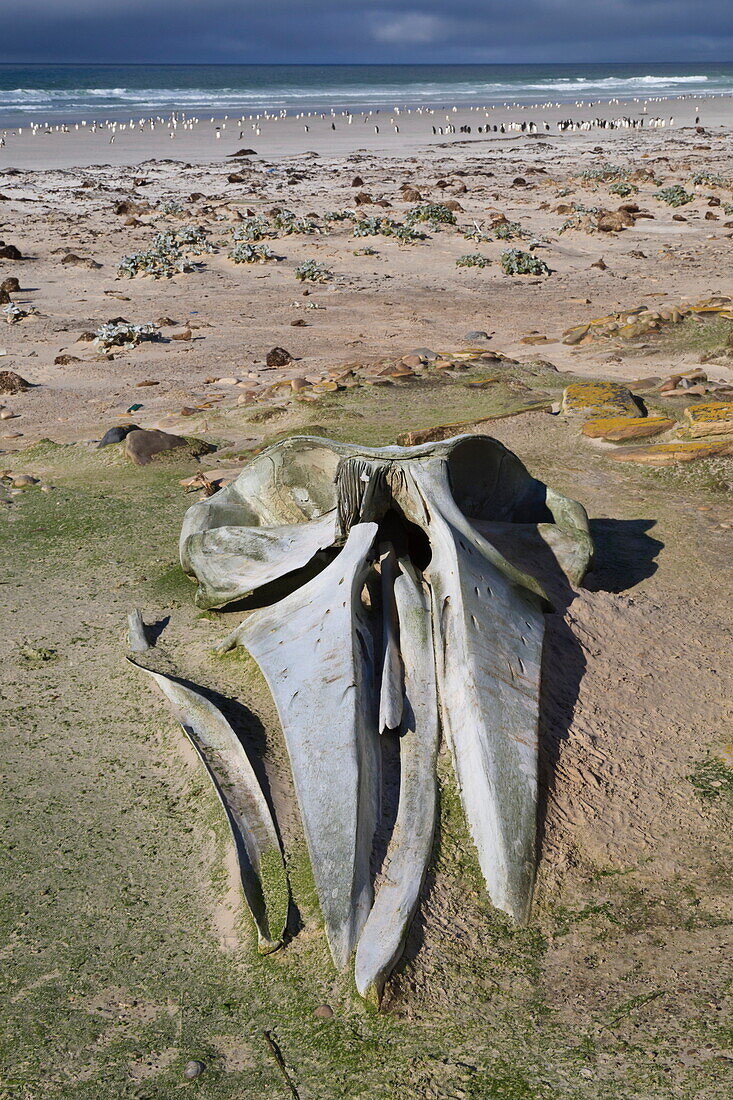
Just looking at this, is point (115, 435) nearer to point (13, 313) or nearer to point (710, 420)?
point (710, 420)

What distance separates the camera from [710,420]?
6457 millimetres

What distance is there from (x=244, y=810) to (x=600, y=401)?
489 centimetres

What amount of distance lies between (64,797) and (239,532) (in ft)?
4.29

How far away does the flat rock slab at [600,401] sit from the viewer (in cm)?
690

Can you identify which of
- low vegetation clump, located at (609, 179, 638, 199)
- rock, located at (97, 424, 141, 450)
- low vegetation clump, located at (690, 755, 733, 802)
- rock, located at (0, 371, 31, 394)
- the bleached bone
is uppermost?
the bleached bone

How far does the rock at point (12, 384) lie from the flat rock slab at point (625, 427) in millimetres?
5261

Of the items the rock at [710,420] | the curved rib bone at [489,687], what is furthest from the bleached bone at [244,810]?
the rock at [710,420]

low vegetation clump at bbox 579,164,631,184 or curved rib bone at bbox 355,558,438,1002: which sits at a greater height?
curved rib bone at bbox 355,558,438,1002

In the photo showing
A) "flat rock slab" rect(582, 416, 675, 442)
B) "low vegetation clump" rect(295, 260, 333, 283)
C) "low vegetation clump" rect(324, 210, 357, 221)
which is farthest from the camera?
"low vegetation clump" rect(324, 210, 357, 221)

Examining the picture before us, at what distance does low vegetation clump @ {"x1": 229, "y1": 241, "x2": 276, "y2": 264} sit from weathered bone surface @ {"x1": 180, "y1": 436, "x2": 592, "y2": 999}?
10.8 meters

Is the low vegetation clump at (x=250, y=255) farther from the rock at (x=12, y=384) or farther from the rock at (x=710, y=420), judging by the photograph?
the rock at (x=710, y=420)

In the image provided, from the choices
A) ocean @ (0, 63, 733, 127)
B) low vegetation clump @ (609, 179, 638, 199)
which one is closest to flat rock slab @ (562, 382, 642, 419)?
low vegetation clump @ (609, 179, 638, 199)

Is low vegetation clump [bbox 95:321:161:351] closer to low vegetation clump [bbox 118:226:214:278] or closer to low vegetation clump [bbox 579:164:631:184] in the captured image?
low vegetation clump [bbox 118:226:214:278]

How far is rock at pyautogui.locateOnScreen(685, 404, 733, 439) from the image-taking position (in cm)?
638
